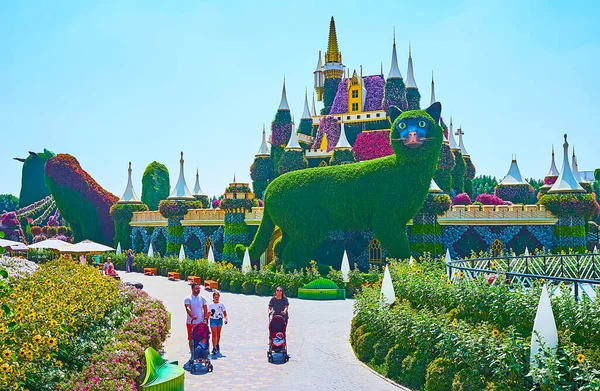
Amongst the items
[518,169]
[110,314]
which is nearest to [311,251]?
[110,314]

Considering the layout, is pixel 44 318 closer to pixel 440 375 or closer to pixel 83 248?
pixel 440 375

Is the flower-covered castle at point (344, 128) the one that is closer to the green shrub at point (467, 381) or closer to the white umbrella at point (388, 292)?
the white umbrella at point (388, 292)

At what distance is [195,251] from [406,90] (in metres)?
16.2

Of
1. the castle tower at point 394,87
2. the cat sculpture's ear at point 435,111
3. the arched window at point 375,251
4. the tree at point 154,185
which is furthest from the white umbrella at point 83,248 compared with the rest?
the tree at point 154,185

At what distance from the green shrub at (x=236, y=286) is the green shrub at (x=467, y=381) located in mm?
16240

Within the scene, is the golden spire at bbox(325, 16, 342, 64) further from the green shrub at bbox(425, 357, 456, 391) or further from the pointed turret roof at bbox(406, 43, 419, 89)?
the green shrub at bbox(425, 357, 456, 391)

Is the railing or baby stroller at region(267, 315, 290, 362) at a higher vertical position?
the railing

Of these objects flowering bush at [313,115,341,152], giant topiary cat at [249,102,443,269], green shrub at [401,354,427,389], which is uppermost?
flowering bush at [313,115,341,152]

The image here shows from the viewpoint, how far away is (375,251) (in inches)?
1124

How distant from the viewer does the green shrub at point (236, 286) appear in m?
24.5

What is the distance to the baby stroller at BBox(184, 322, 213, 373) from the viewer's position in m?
11.3

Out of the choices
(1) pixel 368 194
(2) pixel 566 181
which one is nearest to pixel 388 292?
(1) pixel 368 194

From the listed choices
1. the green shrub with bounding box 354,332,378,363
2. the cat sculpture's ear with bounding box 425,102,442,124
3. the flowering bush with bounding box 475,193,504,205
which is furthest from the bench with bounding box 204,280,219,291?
the flowering bush with bounding box 475,193,504,205

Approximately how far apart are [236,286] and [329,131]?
20989mm
